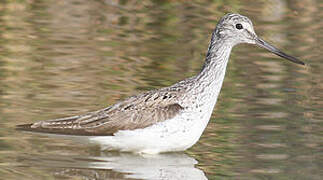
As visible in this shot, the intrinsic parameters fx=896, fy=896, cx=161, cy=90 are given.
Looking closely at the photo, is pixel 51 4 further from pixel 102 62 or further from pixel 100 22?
pixel 102 62

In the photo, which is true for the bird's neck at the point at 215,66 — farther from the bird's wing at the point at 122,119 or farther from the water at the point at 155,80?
the water at the point at 155,80

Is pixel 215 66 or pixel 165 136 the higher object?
pixel 215 66

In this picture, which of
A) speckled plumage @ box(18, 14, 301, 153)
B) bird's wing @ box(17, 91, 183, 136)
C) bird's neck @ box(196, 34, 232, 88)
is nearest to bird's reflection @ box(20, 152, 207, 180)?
speckled plumage @ box(18, 14, 301, 153)

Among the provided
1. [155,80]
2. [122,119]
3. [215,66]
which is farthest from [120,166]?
[155,80]

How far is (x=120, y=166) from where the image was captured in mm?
11406

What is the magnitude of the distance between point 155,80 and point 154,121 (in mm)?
4025

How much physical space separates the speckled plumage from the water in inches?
11.6

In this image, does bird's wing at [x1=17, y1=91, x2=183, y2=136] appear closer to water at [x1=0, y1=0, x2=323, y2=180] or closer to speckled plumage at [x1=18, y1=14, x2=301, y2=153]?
speckled plumage at [x1=18, y1=14, x2=301, y2=153]

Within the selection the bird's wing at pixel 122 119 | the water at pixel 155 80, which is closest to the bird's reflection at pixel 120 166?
the water at pixel 155 80

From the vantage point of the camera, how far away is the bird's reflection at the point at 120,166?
11039 millimetres

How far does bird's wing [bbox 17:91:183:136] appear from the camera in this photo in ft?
37.5

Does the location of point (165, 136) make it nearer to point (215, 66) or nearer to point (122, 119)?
point (122, 119)

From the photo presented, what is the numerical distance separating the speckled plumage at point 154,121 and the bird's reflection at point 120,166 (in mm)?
170

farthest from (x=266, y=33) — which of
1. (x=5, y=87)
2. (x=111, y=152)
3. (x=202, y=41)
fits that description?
(x=111, y=152)
